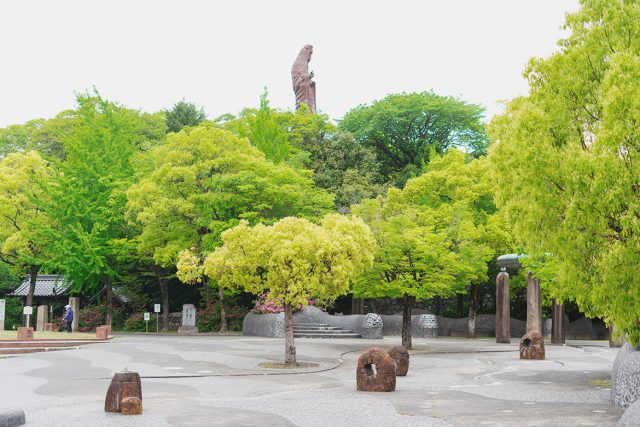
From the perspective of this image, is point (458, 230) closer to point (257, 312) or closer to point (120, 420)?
point (257, 312)

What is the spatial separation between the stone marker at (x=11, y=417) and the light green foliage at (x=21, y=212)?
32.0 metres

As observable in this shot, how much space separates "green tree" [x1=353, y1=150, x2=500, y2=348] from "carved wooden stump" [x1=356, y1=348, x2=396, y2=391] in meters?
12.7

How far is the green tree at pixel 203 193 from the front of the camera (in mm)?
36781

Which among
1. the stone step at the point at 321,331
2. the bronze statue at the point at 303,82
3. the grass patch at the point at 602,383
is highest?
the bronze statue at the point at 303,82

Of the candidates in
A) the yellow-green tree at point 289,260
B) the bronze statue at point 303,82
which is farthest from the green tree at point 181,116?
the yellow-green tree at point 289,260

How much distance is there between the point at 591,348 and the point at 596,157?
896 inches

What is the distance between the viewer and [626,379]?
13102mm

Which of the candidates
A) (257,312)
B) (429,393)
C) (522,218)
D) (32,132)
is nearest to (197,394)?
(429,393)

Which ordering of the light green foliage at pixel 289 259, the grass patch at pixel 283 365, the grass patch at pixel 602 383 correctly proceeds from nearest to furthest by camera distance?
the grass patch at pixel 602 383, the light green foliage at pixel 289 259, the grass patch at pixel 283 365

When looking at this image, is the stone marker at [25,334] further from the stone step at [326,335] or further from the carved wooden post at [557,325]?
the carved wooden post at [557,325]

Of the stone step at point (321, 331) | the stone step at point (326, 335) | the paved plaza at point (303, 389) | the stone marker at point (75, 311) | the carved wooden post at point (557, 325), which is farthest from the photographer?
the stone marker at point (75, 311)

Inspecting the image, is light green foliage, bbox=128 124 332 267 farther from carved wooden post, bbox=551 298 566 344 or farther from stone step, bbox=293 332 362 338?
carved wooden post, bbox=551 298 566 344

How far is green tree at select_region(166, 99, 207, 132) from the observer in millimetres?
55594

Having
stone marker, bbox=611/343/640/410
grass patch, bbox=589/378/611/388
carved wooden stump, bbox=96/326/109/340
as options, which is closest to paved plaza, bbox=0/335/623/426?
grass patch, bbox=589/378/611/388
